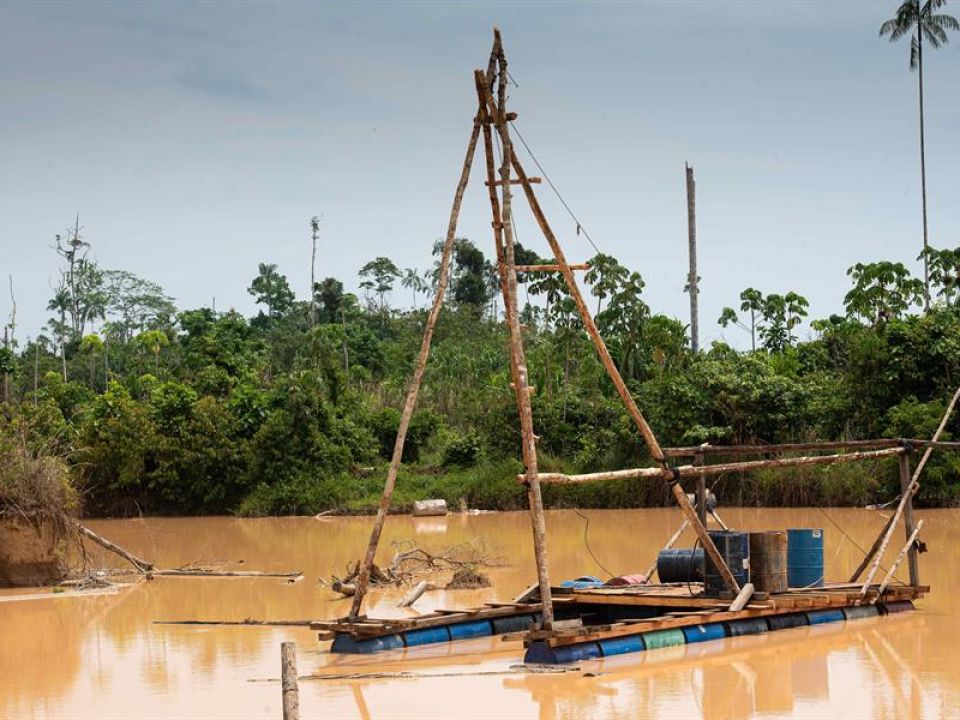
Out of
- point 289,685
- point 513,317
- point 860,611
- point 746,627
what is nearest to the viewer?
point 289,685

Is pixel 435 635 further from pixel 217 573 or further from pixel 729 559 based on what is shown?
pixel 217 573

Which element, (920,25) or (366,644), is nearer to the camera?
(366,644)

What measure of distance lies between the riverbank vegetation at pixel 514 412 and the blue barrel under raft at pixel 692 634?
14.1 m

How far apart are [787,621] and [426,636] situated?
3298 mm

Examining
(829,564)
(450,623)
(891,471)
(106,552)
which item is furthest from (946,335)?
(450,623)

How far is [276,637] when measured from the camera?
42.4ft

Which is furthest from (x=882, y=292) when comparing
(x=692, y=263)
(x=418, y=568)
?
(x=418, y=568)

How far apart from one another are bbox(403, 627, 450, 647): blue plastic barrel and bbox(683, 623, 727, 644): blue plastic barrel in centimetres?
202

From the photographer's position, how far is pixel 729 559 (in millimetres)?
12172

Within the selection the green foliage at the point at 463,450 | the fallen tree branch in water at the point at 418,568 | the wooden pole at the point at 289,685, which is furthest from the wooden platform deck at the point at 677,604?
Answer: the green foliage at the point at 463,450

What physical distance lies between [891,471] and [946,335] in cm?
367

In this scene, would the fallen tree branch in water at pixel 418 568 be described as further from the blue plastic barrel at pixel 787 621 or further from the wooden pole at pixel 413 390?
the blue plastic barrel at pixel 787 621

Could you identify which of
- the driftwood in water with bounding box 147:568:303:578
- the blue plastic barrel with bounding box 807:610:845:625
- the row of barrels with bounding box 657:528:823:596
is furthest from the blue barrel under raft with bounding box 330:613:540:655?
the driftwood in water with bounding box 147:568:303:578

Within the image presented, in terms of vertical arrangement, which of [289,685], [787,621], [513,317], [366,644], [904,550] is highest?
[513,317]
